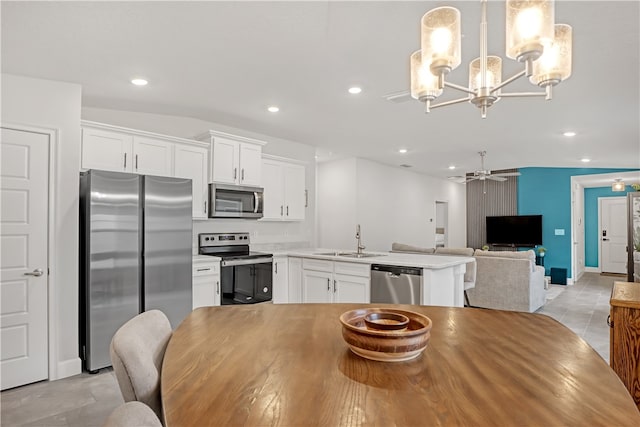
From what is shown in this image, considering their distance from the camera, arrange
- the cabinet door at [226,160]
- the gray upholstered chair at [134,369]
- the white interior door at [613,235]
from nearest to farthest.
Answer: the gray upholstered chair at [134,369] < the cabinet door at [226,160] < the white interior door at [613,235]

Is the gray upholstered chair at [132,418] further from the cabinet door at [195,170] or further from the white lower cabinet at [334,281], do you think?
the cabinet door at [195,170]

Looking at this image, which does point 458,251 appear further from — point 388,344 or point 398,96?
point 388,344

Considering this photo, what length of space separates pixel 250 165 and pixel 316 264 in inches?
57.8

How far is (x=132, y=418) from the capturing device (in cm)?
75

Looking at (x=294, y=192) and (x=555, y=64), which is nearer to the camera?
(x=555, y=64)

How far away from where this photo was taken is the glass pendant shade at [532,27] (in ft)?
4.59

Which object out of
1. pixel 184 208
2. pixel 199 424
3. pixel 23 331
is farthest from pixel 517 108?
pixel 23 331

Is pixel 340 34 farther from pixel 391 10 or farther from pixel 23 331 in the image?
pixel 23 331

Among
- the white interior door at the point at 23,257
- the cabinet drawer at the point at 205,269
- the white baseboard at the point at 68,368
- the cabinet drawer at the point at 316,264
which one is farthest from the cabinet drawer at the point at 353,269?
the white interior door at the point at 23,257

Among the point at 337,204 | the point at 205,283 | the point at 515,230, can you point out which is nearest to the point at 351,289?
the point at 205,283

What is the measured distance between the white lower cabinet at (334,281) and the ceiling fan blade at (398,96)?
164 centimetres

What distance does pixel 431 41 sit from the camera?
1.61 metres

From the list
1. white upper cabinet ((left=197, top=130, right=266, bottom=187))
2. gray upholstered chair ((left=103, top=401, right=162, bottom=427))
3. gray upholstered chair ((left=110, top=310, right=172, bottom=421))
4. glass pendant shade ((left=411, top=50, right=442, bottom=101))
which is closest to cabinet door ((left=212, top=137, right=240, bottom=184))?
white upper cabinet ((left=197, top=130, right=266, bottom=187))

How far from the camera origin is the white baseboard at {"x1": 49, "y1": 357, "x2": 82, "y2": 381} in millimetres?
3176
